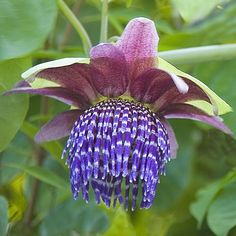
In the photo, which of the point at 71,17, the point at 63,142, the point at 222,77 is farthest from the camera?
the point at 63,142

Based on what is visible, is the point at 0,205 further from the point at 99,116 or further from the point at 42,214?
the point at 42,214

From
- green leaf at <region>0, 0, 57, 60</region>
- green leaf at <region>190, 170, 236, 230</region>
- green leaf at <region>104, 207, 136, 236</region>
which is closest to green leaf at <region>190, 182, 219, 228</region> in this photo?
green leaf at <region>190, 170, 236, 230</region>

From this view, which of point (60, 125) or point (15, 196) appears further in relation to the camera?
point (15, 196)

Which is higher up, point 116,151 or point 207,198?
point 116,151

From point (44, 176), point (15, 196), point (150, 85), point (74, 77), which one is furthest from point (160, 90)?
point (15, 196)

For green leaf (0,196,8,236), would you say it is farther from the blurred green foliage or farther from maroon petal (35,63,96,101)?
maroon petal (35,63,96,101)

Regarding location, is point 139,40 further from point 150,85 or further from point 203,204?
point 203,204

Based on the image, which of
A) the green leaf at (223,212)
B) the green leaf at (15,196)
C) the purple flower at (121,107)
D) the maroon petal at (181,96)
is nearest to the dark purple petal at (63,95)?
the purple flower at (121,107)
